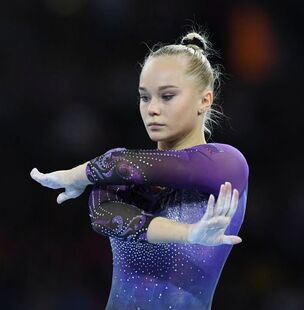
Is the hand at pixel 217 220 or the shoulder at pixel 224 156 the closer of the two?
the hand at pixel 217 220

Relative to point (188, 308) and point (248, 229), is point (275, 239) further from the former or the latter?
point (188, 308)

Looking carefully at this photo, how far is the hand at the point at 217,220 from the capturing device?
1.73 metres

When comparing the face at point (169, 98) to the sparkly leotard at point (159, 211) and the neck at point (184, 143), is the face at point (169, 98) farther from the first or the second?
the sparkly leotard at point (159, 211)

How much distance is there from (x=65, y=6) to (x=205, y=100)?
2.85 meters

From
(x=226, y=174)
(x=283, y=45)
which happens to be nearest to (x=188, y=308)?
(x=226, y=174)

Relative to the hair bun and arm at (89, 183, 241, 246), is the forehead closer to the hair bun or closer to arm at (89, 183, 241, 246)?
the hair bun

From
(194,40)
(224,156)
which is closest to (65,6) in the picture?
(194,40)

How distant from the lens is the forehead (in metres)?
2.15

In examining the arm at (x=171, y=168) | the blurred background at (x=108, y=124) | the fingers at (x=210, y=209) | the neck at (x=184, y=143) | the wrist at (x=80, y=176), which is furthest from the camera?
the blurred background at (x=108, y=124)

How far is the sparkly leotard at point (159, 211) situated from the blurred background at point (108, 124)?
209cm

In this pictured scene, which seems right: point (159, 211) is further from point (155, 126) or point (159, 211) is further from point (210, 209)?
point (210, 209)

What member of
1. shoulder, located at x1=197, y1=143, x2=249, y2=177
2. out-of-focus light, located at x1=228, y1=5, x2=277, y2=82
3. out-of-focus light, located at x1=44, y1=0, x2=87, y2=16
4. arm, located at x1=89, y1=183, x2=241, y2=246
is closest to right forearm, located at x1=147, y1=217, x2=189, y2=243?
arm, located at x1=89, y1=183, x2=241, y2=246

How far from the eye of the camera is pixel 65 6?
4.82 m

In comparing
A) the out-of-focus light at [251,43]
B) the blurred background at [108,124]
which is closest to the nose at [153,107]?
the blurred background at [108,124]
